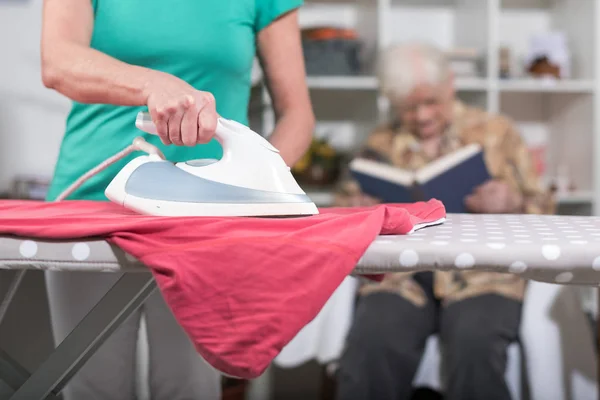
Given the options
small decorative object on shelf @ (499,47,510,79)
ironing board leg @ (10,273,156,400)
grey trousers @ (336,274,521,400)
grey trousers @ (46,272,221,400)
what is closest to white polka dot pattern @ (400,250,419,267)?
ironing board leg @ (10,273,156,400)

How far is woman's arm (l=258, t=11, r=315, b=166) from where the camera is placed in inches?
46.8

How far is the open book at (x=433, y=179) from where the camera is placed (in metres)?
1.96

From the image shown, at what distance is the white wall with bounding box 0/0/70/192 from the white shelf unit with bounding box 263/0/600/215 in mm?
723

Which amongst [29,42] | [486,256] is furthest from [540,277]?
[29,42]

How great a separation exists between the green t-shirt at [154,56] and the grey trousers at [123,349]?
0.45 ft

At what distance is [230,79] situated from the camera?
113 cm

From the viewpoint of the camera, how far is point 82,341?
2.67ft

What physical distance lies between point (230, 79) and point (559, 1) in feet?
7.15

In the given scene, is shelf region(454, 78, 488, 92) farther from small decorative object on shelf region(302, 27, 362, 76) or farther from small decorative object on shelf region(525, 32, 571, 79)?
small decorative object on shelf region(302, 27, 362, 76)

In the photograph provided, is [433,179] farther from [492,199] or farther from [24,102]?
[24,102]

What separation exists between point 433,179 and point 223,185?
1241mm

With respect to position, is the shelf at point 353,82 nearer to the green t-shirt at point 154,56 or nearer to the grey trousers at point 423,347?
the grey trousers at point 423,347

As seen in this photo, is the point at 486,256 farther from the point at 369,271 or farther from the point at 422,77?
the point at 422,77

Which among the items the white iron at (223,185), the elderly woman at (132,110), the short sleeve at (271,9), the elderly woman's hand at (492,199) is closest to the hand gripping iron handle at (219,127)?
the white iron at (223,185)
